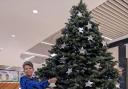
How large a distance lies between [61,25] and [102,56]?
3399 millimetres

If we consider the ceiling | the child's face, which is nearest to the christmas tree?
the child's face

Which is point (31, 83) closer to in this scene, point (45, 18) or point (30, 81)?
point (30, 81)

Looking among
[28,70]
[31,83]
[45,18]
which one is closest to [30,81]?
[31,83]

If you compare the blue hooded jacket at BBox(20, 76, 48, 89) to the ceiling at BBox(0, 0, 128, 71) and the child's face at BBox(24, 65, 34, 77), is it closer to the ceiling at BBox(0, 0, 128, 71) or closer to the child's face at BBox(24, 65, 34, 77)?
the child's face at BBox(24, 65, 34, 77)

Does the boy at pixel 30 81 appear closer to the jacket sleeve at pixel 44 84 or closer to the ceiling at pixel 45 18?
the jacket sleeve at pixel 44 84

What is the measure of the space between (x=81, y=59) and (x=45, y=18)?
9.74 feet

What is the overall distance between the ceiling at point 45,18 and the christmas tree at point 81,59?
1659 millimetres

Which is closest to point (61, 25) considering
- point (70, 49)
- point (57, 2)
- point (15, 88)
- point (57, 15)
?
point (57, 15)

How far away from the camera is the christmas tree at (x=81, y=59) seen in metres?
2.82

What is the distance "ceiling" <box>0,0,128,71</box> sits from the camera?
4.77m

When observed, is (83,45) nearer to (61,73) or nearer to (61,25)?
(61,73)

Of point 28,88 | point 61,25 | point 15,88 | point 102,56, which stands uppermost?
point 61,25

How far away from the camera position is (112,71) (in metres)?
2.99

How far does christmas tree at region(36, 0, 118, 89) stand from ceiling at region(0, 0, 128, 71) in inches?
65.3
